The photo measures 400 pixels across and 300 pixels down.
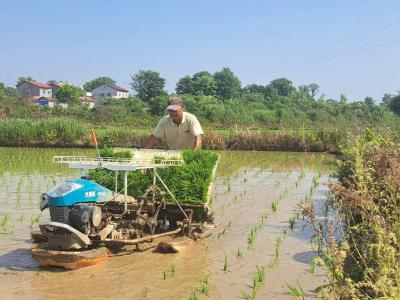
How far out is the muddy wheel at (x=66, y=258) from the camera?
5098 mm

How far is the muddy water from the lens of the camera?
482 cm

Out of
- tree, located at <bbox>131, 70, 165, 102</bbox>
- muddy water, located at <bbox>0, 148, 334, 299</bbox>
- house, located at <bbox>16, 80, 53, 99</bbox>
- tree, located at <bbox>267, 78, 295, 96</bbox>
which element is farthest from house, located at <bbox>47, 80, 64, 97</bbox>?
muddy water, located at <bbox>0, 148, 334, 299</bbox>

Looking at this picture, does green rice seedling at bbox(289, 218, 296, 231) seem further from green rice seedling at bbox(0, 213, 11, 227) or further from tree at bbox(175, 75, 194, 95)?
tree at bbox(175, 75, 194, 95)

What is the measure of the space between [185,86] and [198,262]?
5467 centimetres

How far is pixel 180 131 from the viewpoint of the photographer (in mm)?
7461

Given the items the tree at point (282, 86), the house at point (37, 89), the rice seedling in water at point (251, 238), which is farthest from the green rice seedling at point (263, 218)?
the house at point (37, 89)

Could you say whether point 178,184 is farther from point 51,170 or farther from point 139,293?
point 51,170

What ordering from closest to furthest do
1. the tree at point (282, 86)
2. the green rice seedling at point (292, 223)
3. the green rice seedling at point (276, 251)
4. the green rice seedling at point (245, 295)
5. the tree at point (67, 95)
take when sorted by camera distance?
the green rice seedling at point (245, 295)
the green rice seedling at point (276, 251)
the green rice seedling at point (292, 223)
the tree at point (67, 95)
the tree at point (282, 86)

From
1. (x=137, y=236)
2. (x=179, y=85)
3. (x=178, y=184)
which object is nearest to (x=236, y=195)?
(x=178, y=184)

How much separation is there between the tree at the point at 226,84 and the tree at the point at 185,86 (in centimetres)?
329

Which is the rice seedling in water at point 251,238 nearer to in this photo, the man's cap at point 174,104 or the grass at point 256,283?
the grass at point 256,283

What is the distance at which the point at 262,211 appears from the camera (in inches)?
356

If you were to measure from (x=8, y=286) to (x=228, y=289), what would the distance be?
2.19m

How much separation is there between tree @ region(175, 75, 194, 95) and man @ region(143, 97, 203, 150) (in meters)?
50.8
